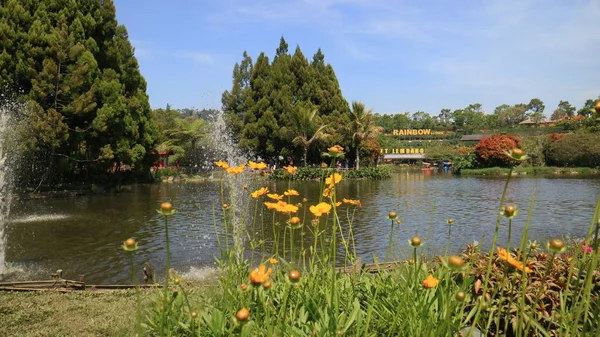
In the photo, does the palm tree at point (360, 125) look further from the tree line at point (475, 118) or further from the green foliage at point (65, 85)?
the tree line at point (475, 118)

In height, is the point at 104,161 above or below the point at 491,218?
above

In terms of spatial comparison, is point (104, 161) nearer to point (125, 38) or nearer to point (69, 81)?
point (69, 81)

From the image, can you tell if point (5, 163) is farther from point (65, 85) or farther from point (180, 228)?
point (180, 228)

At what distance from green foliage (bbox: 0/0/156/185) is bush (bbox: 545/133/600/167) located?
31.8 meters

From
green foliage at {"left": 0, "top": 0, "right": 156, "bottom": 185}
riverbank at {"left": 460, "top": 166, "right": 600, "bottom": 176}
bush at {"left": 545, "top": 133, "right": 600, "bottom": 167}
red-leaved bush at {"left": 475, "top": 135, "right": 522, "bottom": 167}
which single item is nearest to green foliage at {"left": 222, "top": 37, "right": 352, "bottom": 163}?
green foliage at {"left": 0, "top": 0, "right": 156, "bottom": 185}

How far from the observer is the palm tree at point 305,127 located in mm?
25125

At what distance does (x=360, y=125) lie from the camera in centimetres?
2741

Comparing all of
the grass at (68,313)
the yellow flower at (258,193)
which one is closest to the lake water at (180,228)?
the grass at (68,313)

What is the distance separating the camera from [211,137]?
30281 mm

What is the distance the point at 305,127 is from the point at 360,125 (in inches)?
157

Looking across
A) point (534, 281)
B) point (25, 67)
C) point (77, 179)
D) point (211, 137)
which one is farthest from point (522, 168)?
point (534, 281)

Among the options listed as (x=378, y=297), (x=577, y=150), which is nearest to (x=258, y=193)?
(x=378, y=297)

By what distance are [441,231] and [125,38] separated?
1941 cm

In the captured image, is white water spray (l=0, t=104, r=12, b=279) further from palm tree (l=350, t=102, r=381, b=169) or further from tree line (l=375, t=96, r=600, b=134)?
tree line (l=375, t=96, r=600, b=134)
